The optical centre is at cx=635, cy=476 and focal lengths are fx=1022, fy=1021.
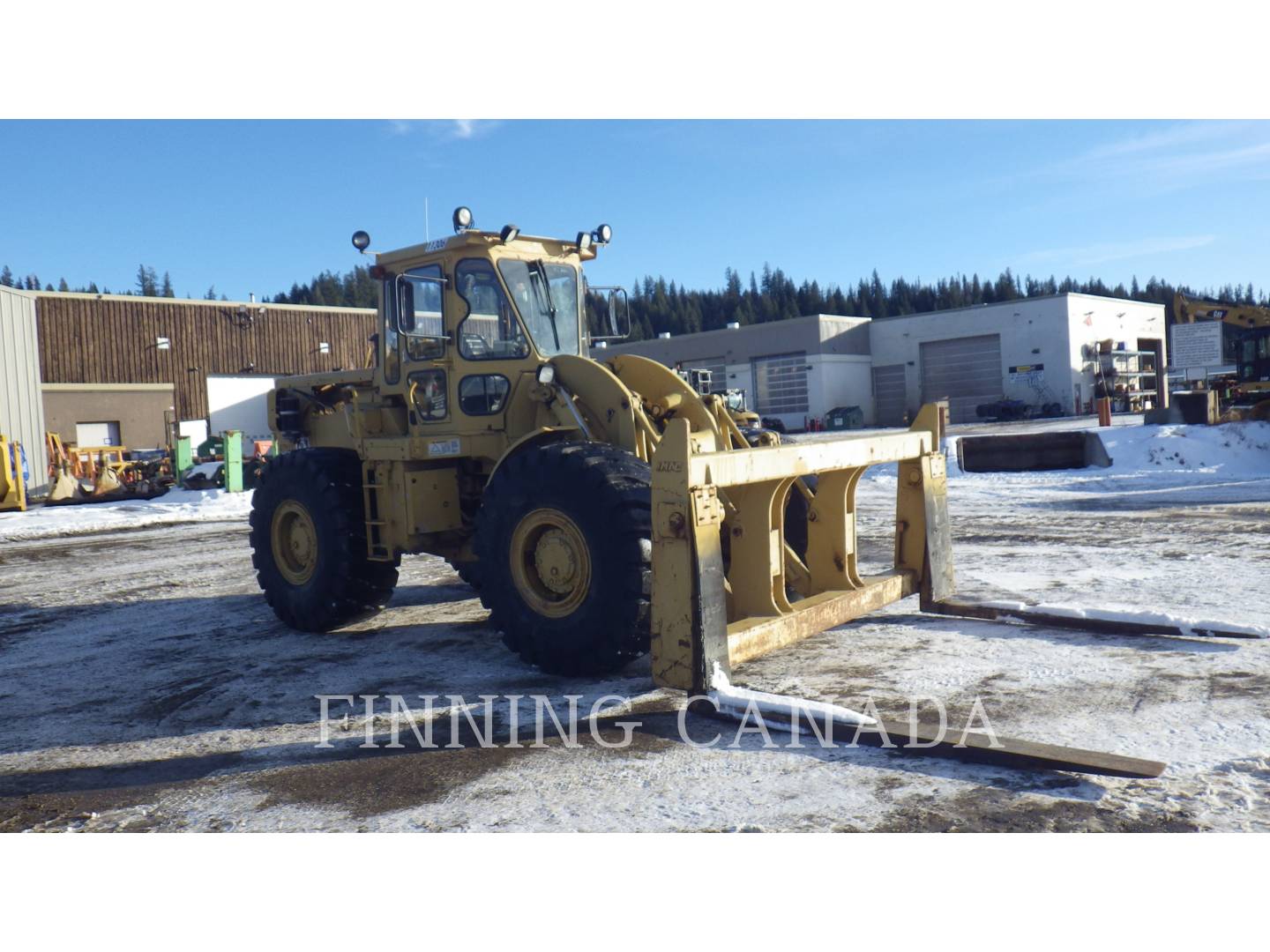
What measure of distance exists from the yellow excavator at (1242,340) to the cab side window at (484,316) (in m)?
23.5

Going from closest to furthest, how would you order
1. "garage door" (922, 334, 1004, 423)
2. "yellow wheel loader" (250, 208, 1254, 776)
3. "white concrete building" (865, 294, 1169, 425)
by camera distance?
"yellow wheel loader" (250, 208, 1254, 776), "white concrete building" (865, 294, 1169, 425), "garage door" (922, 334, 1004, 423)

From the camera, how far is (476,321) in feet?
22.3

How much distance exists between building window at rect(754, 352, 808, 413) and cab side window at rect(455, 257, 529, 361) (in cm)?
4257

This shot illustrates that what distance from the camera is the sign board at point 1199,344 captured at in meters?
27.5

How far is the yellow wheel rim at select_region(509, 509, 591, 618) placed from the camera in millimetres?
5605

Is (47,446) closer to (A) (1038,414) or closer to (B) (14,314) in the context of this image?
(B) (14,314)

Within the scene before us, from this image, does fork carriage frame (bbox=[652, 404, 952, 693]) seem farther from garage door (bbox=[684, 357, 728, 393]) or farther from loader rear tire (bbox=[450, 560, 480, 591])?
garage door (bbox=[684, 357, 728, 393])

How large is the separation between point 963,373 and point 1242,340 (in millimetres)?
19898

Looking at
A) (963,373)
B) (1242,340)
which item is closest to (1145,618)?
(1242,340)

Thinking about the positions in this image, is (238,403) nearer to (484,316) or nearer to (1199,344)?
(1199,344)

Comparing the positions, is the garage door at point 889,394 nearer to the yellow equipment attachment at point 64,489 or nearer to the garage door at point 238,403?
the garage door at point 238,403

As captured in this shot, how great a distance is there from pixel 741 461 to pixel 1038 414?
1617 inches

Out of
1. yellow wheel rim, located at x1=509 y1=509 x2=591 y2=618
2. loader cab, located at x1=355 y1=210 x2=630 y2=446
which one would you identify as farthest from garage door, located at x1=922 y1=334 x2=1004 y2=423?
yellow wheel rim, located at x1=509 y1=509 x2=591 y2=618
